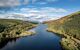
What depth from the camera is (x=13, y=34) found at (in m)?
108

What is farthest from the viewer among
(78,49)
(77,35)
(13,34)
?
(13,34)

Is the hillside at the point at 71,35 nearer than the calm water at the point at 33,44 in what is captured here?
Yes

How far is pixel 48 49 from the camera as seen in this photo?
6631cm

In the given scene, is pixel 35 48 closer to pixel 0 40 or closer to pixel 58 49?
pixel 58 49

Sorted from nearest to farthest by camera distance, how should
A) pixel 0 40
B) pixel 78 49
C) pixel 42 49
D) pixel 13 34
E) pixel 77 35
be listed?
pixel 78 49 → pixel 42 49 → pixel 0 40 → pixel 77 35 → pixel 13 34

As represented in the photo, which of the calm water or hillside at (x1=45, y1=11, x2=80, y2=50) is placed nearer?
hillside at (x1=45, y1=11, x2=80, y2=50)

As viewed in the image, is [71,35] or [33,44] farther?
[71,35]

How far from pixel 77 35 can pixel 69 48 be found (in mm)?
31585

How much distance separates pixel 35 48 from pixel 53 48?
810 centimetres

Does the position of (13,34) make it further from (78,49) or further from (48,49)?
(78,49)

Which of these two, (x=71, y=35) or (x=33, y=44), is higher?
(x=71, y=35)

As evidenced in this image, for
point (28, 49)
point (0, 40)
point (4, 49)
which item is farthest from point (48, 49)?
point (0, 40)

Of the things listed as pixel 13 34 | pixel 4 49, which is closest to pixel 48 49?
pixel 4 49

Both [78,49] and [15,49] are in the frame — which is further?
[15,49]
